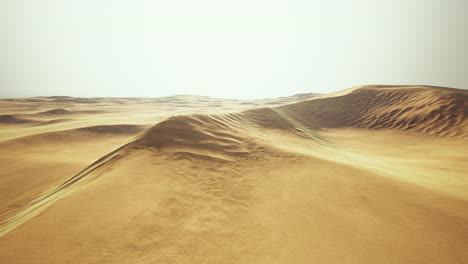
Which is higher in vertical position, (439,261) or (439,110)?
(439,110)

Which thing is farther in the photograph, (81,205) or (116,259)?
(81,205)

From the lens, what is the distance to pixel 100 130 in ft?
31.5

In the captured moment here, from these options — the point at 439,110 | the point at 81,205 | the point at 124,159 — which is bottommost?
the point at 81,205

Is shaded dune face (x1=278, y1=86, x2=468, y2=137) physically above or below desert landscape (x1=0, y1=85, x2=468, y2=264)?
above

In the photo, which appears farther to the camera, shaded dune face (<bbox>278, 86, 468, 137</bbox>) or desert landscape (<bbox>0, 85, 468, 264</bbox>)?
shaded dune face (<bbox>278, 86, 468, 137</bbox>)

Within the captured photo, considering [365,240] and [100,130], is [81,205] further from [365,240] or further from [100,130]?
[100,130]

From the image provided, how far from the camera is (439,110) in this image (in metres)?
9.25

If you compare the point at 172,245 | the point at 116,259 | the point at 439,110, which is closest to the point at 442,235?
the point at 172,245

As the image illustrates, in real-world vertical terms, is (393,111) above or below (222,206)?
above

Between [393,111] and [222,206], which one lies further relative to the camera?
[393,111]

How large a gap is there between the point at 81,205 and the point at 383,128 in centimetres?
1171

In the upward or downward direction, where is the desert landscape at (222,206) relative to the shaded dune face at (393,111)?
downward

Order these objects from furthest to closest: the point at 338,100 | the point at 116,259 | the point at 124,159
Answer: the point at 338,100 → the point at 124,159 → the point at 116,259

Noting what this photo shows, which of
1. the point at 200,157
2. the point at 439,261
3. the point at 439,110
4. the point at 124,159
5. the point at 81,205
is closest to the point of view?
the point at 439,261
